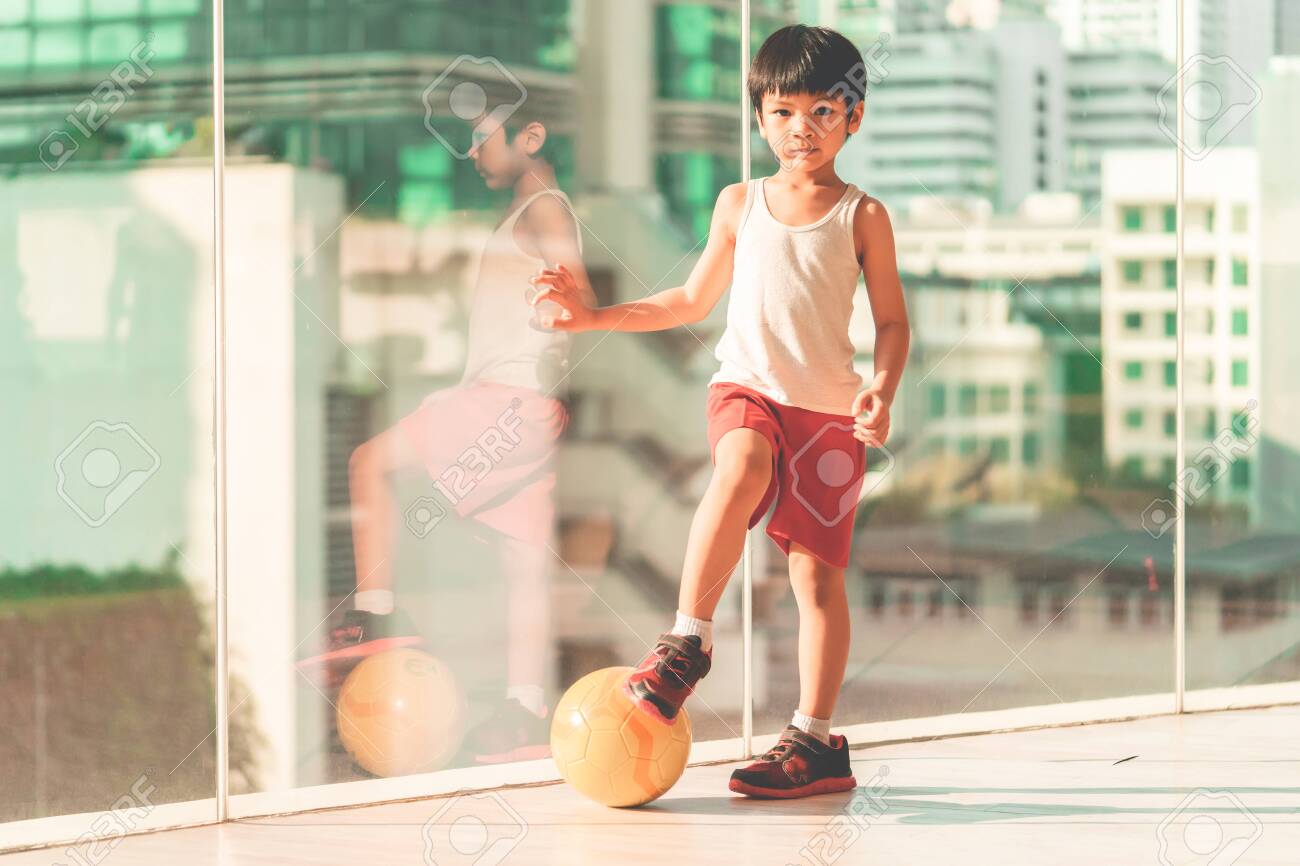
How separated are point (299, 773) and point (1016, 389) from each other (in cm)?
185

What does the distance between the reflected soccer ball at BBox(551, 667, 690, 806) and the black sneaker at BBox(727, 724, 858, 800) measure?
0.15 m

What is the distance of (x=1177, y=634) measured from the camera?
9.78ft

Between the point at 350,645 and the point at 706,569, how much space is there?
0.93 metres

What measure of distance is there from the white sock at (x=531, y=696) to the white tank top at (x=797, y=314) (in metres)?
0.97

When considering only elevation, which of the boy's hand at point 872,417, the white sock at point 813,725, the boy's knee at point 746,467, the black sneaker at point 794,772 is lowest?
the black sneaker at point 794,772

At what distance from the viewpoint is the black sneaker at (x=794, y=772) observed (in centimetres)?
206

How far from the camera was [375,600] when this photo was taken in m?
2.66

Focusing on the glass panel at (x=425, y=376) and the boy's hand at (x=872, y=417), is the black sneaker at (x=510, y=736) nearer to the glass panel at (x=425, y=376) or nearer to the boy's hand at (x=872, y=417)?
the glass panel at (x=425, y=376)

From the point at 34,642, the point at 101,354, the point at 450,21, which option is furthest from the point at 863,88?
the point at 34,642

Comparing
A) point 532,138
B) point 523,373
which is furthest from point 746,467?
point 532,138

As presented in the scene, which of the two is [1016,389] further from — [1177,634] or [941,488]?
[1177,634]

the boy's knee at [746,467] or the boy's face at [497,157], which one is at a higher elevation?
the boy's face at [497,157]
